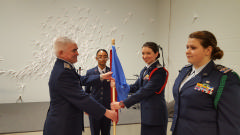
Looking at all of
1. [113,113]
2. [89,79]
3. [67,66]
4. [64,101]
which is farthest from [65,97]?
[89,79]

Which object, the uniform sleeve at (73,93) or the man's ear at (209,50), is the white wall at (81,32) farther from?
the uniform sleeve at (73,93)

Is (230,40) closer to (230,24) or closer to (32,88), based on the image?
(230,24)

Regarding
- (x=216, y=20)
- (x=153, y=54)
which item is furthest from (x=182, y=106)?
(x=216, y=20)

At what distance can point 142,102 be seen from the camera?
1.96m

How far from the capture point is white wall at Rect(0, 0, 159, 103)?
477 cm

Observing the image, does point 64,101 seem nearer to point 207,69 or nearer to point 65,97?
point 65,97

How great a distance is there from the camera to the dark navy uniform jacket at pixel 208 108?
1.01m

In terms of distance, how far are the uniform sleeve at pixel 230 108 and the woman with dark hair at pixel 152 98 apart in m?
0.83

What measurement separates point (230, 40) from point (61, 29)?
453cm

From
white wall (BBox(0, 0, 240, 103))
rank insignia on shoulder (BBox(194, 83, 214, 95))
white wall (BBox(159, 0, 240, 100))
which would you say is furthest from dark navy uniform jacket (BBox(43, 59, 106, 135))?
white wall (BBox(0, 0, 240, 103))

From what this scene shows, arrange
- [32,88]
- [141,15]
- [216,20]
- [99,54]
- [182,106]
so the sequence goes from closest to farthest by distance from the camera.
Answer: [182,106], [99,54], [216,20], [32,88], [141,15]

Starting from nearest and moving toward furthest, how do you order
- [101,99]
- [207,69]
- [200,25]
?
[207,69] → [101,99] → [200,25]

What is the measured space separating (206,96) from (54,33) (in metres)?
4.94

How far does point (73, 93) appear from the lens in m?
1.47
